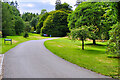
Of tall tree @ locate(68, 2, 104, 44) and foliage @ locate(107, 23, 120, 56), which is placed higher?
tall tree @ locate(68, 2, 104, 44)

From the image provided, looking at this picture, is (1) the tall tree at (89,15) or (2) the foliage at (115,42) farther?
(1) the tall tree at (89,15)

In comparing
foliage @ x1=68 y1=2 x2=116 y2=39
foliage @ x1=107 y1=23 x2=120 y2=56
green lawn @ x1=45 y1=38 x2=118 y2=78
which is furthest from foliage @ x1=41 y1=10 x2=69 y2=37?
foliage @ x1=107 y1=23 x2=120 y2=56

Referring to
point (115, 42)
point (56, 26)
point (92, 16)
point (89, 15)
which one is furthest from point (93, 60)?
point (56, 26)

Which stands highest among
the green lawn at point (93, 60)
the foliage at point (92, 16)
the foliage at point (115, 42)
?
the foliage at point (92, 16)

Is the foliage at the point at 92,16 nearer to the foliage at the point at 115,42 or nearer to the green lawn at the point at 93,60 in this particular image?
the green lawn at the point at 93,60

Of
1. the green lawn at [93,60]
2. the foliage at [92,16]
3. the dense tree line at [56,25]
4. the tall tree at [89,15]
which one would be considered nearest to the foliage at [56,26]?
the dense tree line at [56,25]

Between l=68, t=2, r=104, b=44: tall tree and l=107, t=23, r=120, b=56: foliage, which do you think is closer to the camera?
l=107, t=23, r=120, b=56: foliage

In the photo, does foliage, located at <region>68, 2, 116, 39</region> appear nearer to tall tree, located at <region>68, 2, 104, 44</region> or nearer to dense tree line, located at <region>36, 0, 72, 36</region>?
tall tree, located at <region>68, 2, 104, 44</region>

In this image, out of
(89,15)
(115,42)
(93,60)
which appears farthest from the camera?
(89,15)

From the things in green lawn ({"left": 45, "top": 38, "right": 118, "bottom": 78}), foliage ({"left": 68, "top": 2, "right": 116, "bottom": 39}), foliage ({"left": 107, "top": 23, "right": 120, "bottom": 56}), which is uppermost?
foliage ({"left": 68, "top": 2, "right": 116, "bottom": 39})

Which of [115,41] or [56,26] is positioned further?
[56,26]

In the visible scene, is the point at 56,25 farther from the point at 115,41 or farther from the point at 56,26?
the point at 115,41

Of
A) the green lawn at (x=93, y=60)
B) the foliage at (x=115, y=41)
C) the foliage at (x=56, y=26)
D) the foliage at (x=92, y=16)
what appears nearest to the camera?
the green lawn at (x=93, y=60)

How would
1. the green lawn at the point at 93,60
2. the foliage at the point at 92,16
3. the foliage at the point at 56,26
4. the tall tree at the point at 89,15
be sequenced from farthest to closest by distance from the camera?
the foliage at the point at 56,26 → the tall tree at the point at 89,15 → the foliage at the point at 92,16 → the green lawn at the point at 93,60
